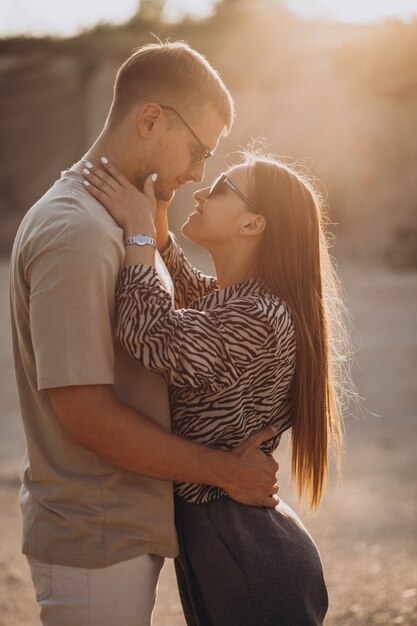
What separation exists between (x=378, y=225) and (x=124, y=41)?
26.3 feet

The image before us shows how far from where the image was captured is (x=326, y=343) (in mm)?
2469

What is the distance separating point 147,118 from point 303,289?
653 millimetres

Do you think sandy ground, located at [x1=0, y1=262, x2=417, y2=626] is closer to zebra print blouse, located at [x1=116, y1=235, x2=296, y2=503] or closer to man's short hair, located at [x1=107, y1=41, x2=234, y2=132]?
zebra print blouse, located at [x1=116, y1=235, x2=296, y2=503]

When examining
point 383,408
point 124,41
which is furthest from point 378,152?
point 383,408

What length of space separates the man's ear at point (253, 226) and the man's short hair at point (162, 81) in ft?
1.14

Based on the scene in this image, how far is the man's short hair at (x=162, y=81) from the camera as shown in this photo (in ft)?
7.75

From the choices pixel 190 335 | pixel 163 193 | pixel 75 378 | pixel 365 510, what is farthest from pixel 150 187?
pixel 365 510

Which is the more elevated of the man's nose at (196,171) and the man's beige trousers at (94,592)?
the man's nose at (196,171)

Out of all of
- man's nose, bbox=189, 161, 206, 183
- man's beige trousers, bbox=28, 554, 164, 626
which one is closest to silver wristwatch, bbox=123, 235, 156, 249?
man's nose, bbox=189, 161, 206, 183

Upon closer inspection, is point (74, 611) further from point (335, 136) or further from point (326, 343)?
point (335, 136)

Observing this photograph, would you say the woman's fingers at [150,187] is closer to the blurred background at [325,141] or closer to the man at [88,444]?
the man at [88,444]

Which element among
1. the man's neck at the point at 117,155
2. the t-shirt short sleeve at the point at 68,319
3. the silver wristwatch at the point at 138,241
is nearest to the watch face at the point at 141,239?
the silver wristwatch at the point at 138,241

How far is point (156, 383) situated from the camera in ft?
7.12

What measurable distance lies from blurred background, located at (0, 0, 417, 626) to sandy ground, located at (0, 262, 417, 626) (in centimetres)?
2
